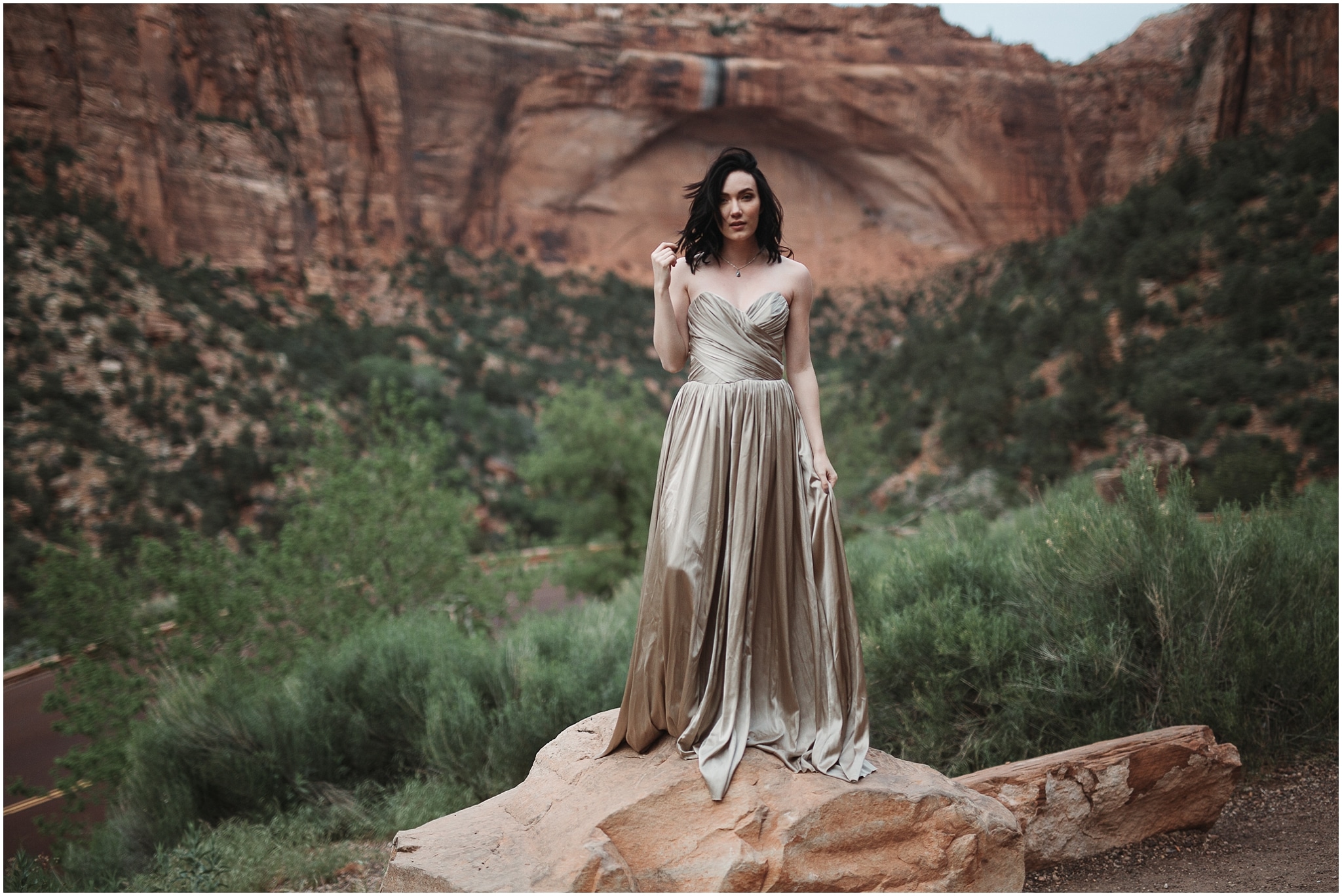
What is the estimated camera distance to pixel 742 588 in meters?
2.94

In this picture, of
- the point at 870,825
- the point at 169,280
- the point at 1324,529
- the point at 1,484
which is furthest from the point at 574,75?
the point at 870,825

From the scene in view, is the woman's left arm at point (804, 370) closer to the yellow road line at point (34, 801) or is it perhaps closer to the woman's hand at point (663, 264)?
the woman's hand at point (663, 264)

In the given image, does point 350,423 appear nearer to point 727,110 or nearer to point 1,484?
point 1,484

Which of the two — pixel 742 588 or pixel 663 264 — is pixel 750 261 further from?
pixel 742 588

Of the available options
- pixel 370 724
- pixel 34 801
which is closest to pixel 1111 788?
pixel 370 724

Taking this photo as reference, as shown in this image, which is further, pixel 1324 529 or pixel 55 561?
pixel 55 561

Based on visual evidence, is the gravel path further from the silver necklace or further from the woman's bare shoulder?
the silver necklace

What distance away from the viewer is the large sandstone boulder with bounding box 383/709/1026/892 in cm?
262

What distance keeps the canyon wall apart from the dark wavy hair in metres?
24.6

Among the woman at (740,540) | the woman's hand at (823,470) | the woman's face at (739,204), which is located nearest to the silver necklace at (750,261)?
the woman at (740,540)

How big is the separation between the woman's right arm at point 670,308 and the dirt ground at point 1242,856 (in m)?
A: 2.81

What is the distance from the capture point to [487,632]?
346 inches

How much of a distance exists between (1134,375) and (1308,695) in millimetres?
11745

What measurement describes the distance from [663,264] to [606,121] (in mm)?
34275
